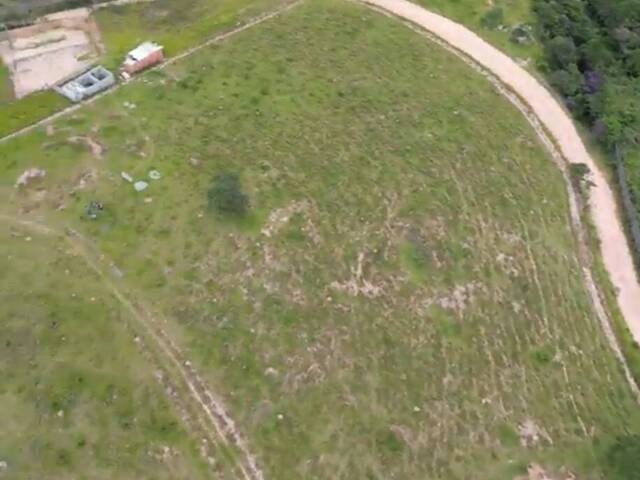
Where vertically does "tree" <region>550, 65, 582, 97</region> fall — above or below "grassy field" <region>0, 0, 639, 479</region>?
above

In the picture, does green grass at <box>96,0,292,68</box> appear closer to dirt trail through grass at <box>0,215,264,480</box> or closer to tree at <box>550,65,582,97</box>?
dirt trail through grass at <box>0,215,264,480</box>

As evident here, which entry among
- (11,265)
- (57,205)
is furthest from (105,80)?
(11,265)

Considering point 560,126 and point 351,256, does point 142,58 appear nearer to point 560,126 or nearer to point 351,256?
point 351,256

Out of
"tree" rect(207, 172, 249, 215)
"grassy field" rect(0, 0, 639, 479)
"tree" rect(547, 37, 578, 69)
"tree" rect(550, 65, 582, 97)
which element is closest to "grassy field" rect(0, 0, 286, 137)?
"grassy field" rect(0, 0, 639, 479)

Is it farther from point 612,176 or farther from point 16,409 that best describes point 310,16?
point 16,409

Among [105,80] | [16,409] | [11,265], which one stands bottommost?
[16,409]

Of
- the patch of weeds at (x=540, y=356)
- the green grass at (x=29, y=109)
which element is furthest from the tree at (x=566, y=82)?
the green grass at (x=29, y=109)
